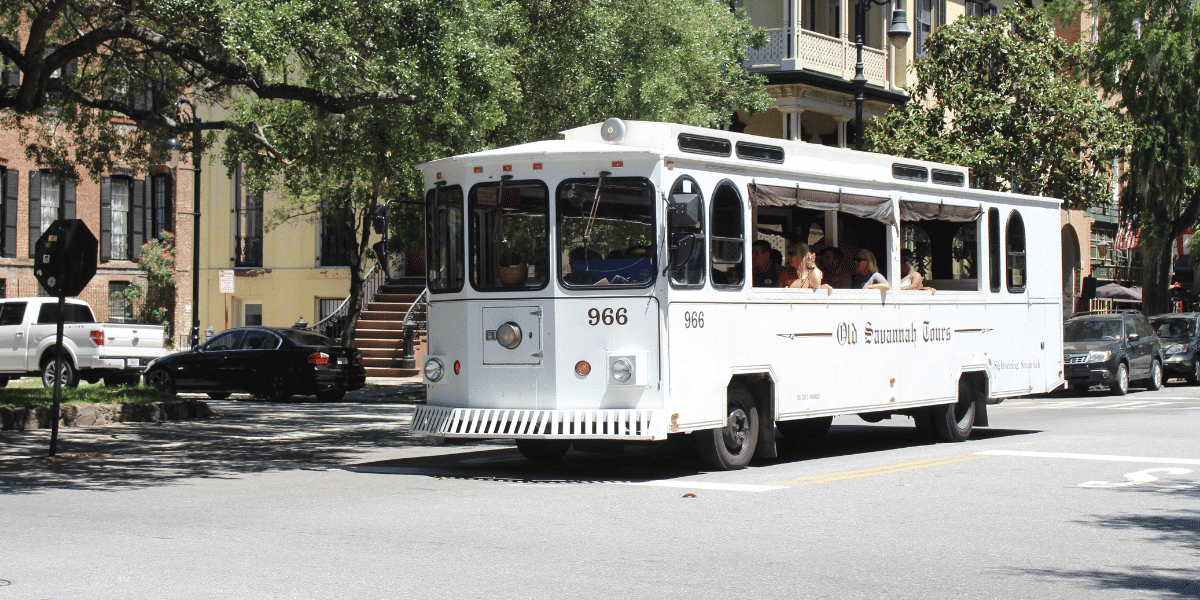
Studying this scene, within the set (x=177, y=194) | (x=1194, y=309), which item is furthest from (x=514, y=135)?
(x=1194, y=309)

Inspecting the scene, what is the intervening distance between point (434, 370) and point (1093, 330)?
19.7 meters

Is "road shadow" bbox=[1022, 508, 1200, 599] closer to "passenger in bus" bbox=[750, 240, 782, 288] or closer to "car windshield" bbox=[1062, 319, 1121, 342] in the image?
"passenger in bus" bbox=[750, 240, 782, 288]

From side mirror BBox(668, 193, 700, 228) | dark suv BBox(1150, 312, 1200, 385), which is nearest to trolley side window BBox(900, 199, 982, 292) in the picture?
side mirror BBox(668, 193, 700, 228)

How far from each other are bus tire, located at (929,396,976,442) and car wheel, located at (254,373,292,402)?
13.9 meters

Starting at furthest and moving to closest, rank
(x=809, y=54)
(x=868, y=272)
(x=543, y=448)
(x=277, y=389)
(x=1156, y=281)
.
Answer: (x=1156, y=281), (x=809, y=54), (x=277, y=389), (x=868, y=272), (x=543, y=448)

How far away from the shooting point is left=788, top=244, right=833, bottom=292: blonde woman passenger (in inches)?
533

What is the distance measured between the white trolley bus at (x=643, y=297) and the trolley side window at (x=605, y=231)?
0.04ft

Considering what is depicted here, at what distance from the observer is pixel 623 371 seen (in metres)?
11.6

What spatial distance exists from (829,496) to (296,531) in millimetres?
4319

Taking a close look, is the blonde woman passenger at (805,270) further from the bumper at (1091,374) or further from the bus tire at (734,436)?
the bumper at (1091,374)

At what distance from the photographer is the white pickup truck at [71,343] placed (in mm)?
26891

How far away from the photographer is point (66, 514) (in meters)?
9.90

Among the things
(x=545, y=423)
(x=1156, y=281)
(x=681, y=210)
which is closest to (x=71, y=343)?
(x=545, y=423)

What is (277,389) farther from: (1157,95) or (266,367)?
(1157,95)
